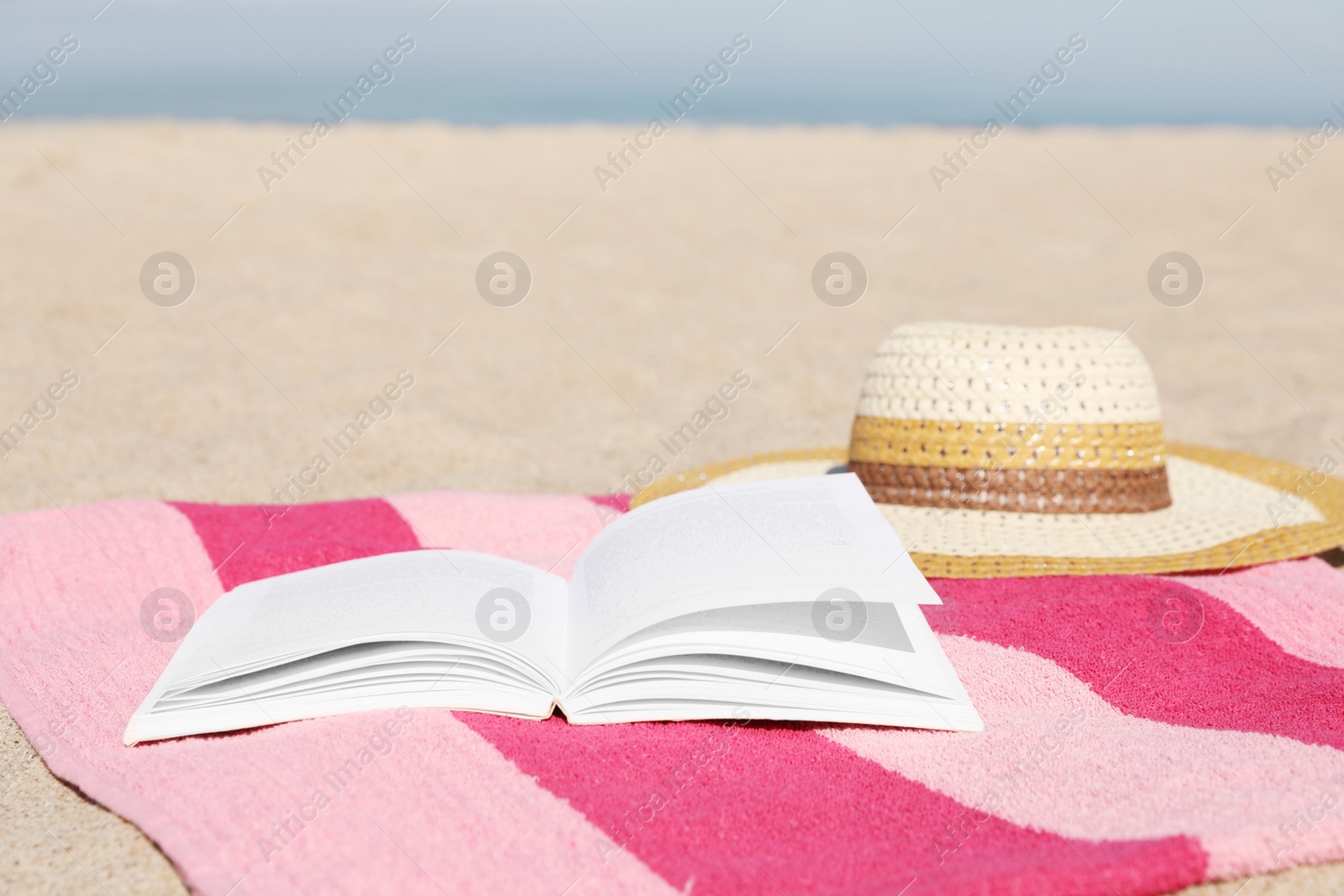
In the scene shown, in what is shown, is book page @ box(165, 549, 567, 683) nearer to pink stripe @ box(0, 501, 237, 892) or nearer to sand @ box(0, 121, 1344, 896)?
pink stripe @ box(0, 501, 237, 892)

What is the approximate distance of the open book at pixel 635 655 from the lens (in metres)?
1.38

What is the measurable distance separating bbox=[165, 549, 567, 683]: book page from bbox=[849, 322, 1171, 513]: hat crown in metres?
0.84

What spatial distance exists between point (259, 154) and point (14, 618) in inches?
246

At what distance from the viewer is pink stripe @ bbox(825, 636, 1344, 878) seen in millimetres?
1166

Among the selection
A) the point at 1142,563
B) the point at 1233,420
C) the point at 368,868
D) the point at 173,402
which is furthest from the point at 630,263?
the point at 368,868

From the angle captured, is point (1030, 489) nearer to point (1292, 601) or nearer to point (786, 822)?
point (1292, 601)

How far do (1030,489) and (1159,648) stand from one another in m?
0.51

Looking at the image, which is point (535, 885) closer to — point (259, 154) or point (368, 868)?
point (368, 868)

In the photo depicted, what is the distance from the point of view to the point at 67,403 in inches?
132

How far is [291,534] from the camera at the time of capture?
2.20 meters

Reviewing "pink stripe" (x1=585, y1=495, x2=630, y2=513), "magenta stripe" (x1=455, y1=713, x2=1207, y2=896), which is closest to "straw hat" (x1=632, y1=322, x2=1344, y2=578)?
"pink stripe" (x1=585, y1=495, x2=630, y2=513)

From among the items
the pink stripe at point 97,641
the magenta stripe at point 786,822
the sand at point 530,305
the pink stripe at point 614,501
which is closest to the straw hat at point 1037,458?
the pink stripe at point 614,501

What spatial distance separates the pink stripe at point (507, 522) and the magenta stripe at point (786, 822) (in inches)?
32.2

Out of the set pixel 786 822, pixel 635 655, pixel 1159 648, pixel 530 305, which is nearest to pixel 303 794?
pixel 635 655
